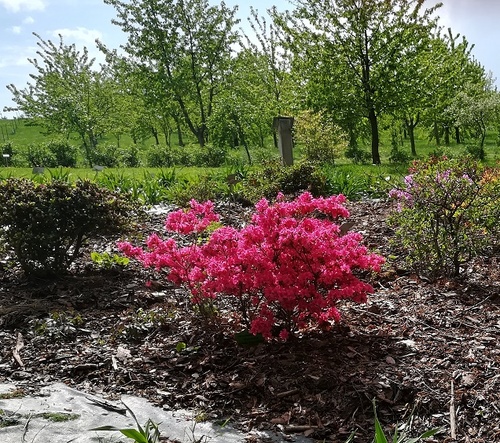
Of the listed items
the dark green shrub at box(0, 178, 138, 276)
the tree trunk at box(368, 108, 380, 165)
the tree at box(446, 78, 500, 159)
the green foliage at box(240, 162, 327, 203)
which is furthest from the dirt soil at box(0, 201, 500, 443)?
the tree at box(446, 78, 500, 159)

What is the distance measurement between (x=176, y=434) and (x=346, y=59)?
17.7 m

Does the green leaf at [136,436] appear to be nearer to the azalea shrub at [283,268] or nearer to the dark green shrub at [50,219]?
the azalea shrub at [283,268]

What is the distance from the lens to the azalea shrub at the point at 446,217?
4.68 m

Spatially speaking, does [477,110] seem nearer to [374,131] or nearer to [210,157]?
[374,131]

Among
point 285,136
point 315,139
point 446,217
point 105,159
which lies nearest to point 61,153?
point 105,159

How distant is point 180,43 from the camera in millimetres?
27781

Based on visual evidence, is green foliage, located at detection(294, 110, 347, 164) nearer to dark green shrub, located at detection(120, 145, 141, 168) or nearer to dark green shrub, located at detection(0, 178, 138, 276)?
dark green shrub, located at detection(120, 145, 141, 168)

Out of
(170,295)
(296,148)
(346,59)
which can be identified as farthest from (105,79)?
(170,295)

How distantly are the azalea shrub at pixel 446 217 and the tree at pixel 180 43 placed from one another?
23.7 m

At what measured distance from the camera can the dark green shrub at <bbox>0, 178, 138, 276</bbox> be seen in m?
Result: 4.79

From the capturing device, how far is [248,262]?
324cm

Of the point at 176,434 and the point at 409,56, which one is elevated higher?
the point at 409,56

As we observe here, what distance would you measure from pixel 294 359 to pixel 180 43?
1058 inches

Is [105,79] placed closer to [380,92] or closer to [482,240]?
[380,92]
